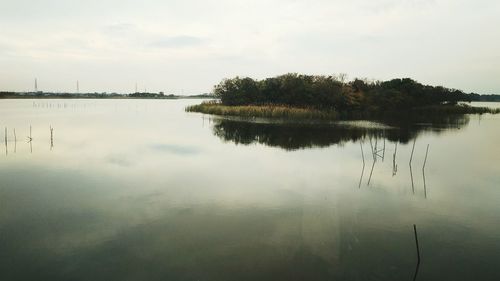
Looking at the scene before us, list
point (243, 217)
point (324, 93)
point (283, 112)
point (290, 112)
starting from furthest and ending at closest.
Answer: point (324, 93) → point (283, 112) → point (290, 112) → point (243, 217)

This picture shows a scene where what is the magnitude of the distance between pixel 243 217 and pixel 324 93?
4098cm

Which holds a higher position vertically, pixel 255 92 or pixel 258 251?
pixel 255 92

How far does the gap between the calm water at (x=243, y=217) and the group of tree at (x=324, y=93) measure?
1205 inches

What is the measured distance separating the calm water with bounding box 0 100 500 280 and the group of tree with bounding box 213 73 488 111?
100 ft

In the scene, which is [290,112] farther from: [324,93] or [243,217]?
[243,217]

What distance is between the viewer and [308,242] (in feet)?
24.3

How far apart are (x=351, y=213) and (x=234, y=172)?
5984 mm

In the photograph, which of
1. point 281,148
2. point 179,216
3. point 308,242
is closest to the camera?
point 308,242

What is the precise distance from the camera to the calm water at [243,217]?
6.35m

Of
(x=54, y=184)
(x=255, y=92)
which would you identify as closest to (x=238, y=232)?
(x=54, y=184)

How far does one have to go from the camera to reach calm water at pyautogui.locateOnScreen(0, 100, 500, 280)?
635cm

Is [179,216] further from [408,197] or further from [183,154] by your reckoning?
[183,154]

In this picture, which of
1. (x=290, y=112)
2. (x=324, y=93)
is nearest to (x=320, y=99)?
(x=324, y=93)

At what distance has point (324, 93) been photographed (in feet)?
157
